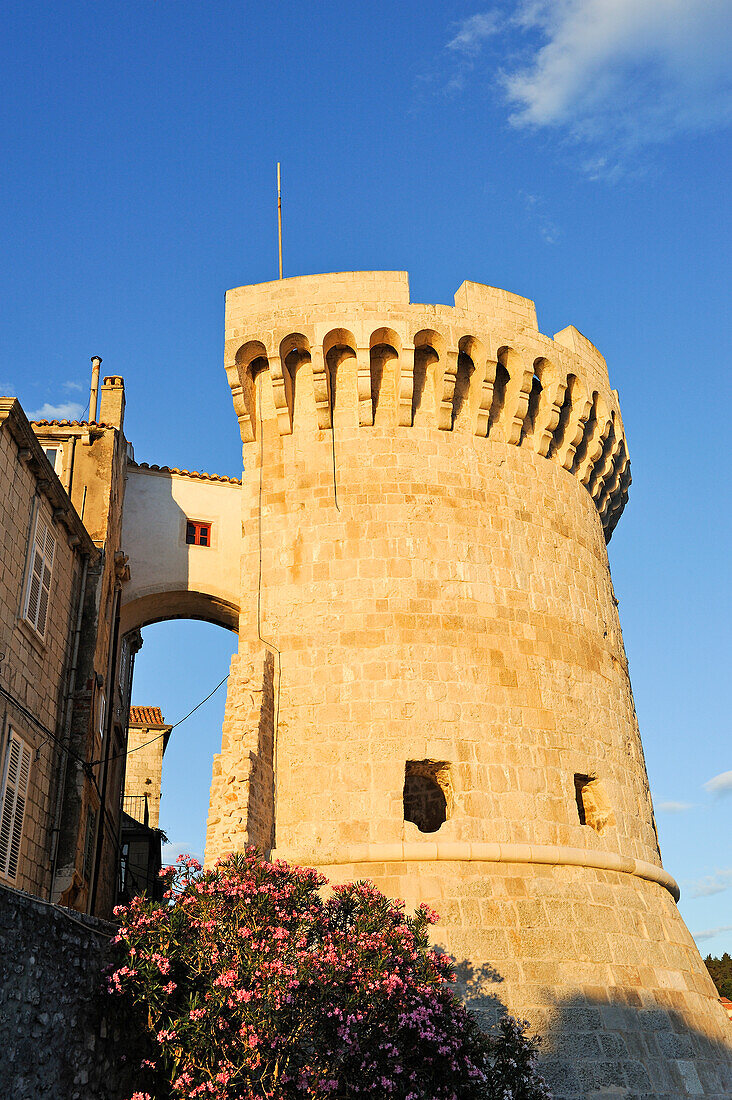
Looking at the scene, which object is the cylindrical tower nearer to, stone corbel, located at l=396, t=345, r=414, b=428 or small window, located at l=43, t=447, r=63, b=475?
stone corbel, located at l=396, t=345, r=414, b=428

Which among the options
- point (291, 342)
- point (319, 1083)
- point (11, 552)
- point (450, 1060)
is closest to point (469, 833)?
point (450, 1060)

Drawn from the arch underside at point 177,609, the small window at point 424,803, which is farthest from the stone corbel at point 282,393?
the small window at point 424,803

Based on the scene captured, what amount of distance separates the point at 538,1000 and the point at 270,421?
7.80 m

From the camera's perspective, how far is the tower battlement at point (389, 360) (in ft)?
43.3

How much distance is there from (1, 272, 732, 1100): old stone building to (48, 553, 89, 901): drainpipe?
0.47ft

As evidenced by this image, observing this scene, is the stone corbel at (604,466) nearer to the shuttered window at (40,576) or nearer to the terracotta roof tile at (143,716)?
the shuttered window at (40,576)

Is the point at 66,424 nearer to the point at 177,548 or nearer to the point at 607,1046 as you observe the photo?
the point at 177,548

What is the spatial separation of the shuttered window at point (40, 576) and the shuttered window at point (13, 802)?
1.35 meters

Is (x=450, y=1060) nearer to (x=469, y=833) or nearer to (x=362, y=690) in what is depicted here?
(x=469, y=833)

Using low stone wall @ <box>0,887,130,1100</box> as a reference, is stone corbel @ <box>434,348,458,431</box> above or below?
above

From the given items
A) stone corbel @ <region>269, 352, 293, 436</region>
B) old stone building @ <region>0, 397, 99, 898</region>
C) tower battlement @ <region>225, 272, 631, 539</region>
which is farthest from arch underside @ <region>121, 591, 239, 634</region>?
stone corbel @ <region>269, 352, 293, 436</region>

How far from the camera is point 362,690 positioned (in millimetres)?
11625

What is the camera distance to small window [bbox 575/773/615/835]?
39.9 ft

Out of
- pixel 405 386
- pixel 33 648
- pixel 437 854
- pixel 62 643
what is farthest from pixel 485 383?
pixel 33 648
